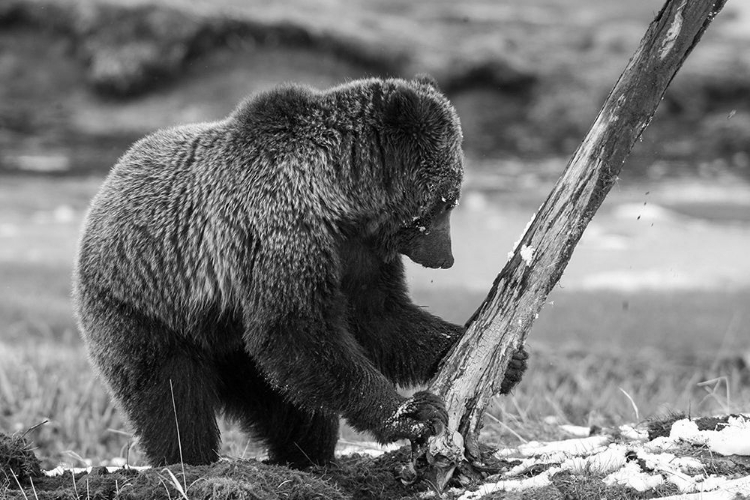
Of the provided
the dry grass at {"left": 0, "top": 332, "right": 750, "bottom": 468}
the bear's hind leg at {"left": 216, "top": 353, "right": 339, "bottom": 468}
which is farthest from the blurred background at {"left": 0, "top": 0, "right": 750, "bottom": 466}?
the bear's hind leg at {"left": 216, "top": 353, "right": 339, "bottom": 468}

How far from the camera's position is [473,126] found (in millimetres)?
26547

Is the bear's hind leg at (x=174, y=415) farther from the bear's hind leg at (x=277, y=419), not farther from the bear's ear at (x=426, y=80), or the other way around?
the bear's ear at (x=426, y=80)

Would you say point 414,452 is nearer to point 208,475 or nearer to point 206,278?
point 208,475

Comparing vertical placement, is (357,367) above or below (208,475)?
above

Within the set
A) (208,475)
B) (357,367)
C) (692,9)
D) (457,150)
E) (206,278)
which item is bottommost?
(208,475)

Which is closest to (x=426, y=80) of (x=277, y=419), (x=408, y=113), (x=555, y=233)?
(x=408, y=113)

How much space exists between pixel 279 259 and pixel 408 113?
0.92m

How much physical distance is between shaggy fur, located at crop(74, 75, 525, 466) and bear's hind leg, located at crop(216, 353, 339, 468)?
61 millimetres

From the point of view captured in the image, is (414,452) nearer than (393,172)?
Yes

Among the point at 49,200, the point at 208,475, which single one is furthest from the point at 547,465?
the point at 49,200

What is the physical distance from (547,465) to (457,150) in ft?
5.07

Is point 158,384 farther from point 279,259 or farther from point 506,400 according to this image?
point 506,400

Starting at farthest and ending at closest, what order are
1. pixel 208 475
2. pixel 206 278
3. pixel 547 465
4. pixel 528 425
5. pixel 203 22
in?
1. pixel 203 22
2. pixel 528 425
3. pixel 206 278
4. pixel 547 465
5. pixel 208 475

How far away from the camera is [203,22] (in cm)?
2694
